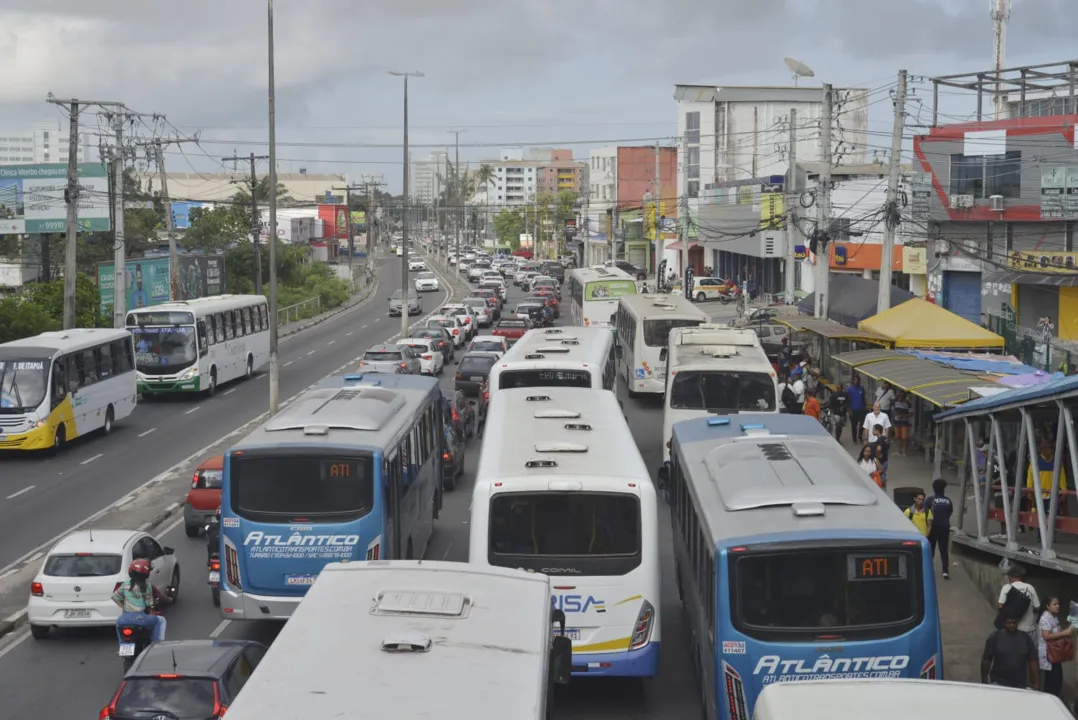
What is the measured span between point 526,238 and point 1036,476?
526ft

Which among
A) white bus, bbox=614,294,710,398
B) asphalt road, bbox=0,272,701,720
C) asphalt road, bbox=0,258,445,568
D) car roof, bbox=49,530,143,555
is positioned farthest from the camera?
white bus, bbox=614,294,710,398

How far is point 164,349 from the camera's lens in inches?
1505

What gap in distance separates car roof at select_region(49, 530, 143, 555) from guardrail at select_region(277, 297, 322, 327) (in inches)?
2106

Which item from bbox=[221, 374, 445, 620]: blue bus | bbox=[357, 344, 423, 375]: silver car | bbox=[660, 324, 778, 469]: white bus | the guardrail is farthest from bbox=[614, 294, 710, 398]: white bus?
the guardrail

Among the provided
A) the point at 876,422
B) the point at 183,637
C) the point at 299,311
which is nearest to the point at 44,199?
the point at 299,311

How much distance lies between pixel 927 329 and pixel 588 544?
18046 millimetres

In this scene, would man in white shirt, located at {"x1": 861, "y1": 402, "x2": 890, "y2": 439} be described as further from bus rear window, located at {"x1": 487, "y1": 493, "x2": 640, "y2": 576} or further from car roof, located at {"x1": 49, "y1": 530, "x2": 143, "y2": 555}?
car roof, located at {"x1": 49, "y1": 530, "x2": 143, "y2": 555}

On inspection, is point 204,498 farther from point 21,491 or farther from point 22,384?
point 22,384

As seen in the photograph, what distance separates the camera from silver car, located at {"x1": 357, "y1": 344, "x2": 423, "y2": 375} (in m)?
36.0

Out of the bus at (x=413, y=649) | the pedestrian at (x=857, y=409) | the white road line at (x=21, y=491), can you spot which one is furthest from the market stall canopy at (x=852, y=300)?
the bus at (x=413, y=649)

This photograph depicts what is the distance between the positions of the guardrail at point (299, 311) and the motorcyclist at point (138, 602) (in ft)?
184

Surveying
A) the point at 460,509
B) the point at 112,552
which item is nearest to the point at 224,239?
the point at 460,509

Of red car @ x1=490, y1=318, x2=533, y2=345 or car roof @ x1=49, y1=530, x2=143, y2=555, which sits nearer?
car roof @ x1=49, y1=530, x2=143, y2=555

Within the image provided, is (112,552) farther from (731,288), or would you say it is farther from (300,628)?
(731,288)
